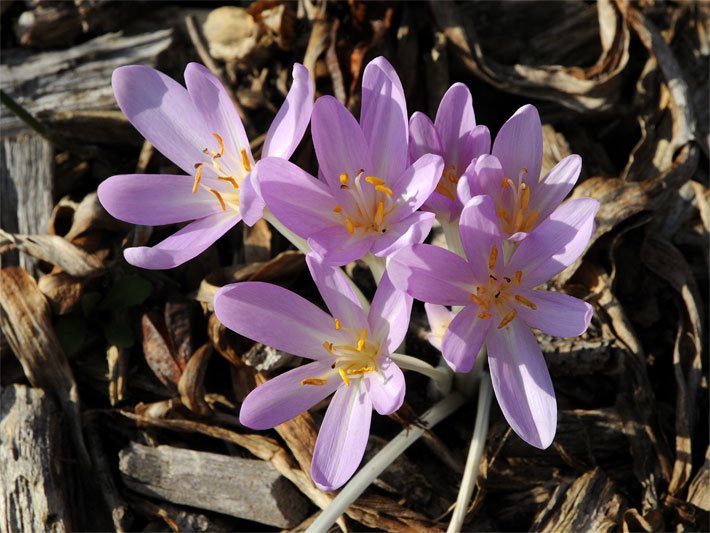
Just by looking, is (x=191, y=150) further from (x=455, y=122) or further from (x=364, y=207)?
(x=455, y=122)

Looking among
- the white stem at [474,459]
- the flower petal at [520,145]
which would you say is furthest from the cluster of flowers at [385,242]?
the white stem at [474,459]

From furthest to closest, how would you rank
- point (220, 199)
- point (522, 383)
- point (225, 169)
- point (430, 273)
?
point (225, 169) → point (220, 199) → point (522, 383) → point (430, 273)

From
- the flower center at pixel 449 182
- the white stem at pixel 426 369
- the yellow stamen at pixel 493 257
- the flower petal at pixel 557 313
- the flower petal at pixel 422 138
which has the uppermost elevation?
the flower petal at pixel 422 138

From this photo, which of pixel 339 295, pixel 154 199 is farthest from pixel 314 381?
pixel 154 199

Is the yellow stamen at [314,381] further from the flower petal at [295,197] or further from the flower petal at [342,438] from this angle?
the flower petal at [295,197]

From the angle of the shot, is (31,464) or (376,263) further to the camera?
(31,464)

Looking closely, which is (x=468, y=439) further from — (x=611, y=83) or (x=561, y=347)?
(x=611, y=83)
